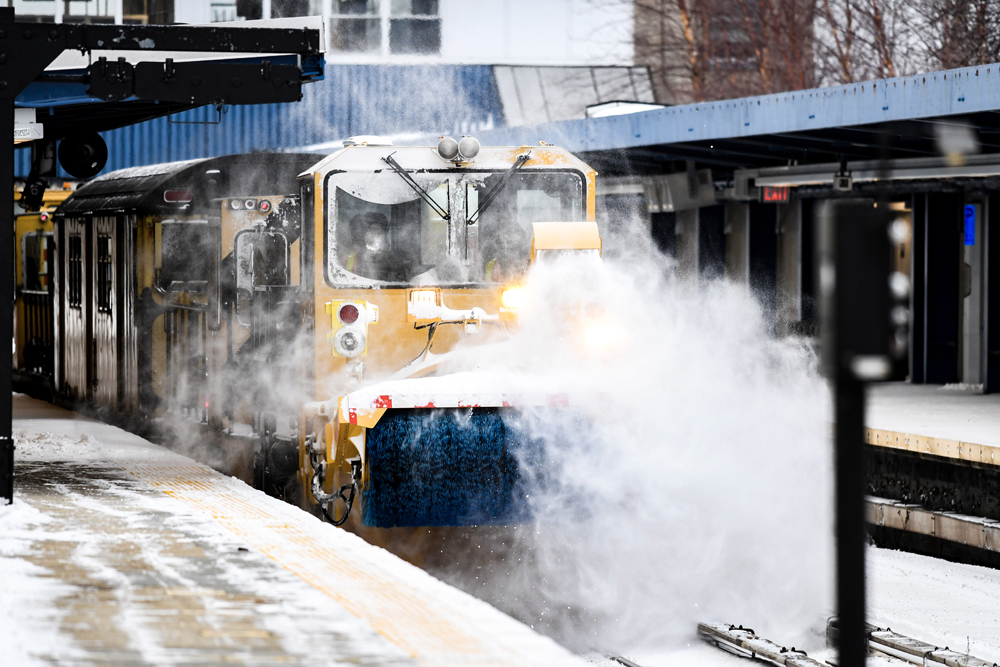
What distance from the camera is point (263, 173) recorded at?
1057 cm

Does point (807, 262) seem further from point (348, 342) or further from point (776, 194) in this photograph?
point (348, 342)

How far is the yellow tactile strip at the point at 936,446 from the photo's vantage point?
1112 centimetres

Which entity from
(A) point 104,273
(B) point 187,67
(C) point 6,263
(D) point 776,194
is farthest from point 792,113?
(C) point 6,263

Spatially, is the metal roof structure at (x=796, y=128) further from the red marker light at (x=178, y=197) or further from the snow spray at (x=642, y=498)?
the red marker light at (x=178, y=197)

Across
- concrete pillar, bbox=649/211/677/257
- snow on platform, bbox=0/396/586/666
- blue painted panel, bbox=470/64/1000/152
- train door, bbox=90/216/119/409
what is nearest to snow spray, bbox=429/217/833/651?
snow on platform, bbox=0/396/586/666

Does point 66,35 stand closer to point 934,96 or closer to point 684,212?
point 934,96

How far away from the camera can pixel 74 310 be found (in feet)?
50.8

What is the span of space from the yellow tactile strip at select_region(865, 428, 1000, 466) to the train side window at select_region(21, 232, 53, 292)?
33.0ft

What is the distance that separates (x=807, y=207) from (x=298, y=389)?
1197cm

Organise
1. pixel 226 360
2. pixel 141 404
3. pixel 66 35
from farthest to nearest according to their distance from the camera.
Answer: pixel 141 404 < pixel 226 360 < pixel 66 35

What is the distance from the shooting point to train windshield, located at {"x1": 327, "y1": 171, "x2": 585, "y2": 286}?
8.91m

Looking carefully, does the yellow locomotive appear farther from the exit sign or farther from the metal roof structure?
the exit sign

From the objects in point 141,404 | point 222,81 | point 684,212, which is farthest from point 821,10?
point 222,81

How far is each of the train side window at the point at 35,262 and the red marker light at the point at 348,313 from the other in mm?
9716
